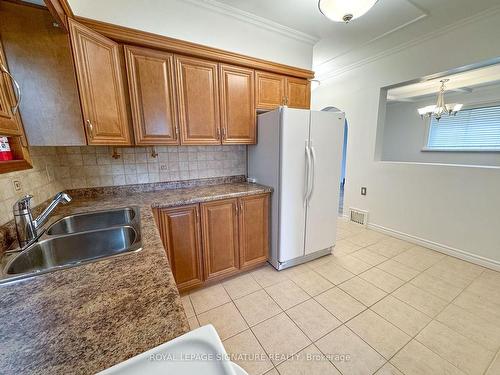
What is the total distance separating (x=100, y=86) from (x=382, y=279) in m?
3.02

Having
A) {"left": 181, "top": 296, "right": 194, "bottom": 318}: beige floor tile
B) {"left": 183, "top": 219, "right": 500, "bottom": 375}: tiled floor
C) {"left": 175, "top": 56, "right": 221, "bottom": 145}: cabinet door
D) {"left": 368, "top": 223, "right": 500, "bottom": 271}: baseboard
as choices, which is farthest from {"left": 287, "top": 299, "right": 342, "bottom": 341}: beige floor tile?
{"left": 368, "top": 223, "right": 500, "bottom": 271}: baseboard

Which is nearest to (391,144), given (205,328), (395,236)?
(395,236)

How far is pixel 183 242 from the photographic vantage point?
1812mm

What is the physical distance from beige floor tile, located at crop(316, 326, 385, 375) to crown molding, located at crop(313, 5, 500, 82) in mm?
3195

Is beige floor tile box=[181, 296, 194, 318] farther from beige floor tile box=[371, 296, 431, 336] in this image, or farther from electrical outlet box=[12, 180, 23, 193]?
beige floor tile box=[371, 296, 431, 336]

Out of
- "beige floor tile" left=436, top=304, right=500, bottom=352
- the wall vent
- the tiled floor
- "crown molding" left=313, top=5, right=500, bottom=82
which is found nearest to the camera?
the tiled floor

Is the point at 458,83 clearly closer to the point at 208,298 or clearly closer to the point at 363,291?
the point at 363,291

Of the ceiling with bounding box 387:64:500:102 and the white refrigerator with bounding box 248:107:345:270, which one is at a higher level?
the ceiling with bounding box 387:64:500:102

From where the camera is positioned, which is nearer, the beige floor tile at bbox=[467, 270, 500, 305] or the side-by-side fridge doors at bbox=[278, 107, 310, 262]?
the beige floor tile at bbox=[467, 270, 500, 305]

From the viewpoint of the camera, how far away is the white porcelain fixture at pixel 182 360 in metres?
0.42

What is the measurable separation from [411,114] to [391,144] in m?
0.78

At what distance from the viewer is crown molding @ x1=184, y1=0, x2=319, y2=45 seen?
1878 millimetres

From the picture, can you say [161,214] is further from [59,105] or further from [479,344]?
[479,344]

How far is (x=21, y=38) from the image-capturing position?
3.87ft
